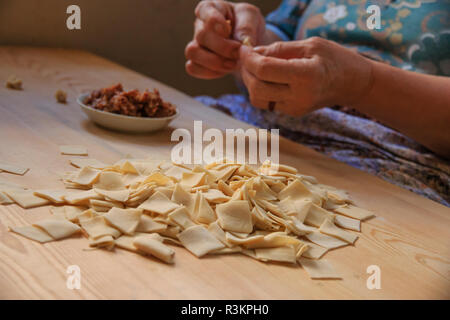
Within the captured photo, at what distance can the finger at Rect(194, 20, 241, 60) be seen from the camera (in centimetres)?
146

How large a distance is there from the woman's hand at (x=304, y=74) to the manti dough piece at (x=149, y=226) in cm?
58

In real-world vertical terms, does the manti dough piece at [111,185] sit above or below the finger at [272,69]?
below

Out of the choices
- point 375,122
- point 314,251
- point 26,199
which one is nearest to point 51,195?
point 26,199

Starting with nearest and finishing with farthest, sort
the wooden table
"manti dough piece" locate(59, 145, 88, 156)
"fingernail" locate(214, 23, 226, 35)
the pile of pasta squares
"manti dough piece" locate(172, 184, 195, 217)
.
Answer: the wooden table < the pile of pasta squares < "manti dough piece" locate(172, 184, 195, 217) < "manti dough piece" locate(59, 145, 88, 156) < "fingernail" locate(214, 23, 226, 35)

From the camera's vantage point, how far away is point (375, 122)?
147 centimetres

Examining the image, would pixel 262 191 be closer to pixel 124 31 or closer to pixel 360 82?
pixel 360 82

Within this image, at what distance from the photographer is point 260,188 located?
904 mm

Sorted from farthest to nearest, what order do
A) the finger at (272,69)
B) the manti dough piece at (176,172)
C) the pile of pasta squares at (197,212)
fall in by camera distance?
the finger at (272,69) < the manti dough piece at (176,172) < the pile of pasta squares at (197,212)

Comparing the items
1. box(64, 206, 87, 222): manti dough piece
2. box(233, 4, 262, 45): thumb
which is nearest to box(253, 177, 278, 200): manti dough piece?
box(64, 206, 87, 222): manti dough piece

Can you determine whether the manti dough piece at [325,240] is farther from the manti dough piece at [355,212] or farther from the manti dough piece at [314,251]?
the manti dough piece at [355,212]

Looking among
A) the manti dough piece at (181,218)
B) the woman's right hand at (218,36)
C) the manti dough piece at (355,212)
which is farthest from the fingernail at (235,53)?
the manti dough piece at (181,218)

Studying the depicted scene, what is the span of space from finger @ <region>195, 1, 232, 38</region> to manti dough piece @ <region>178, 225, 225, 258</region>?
2.87 feet

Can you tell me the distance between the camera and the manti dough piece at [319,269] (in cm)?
69

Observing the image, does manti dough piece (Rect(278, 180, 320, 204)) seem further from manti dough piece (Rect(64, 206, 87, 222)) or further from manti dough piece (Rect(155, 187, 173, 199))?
manti dough piece (Rect(64, 206, 87, 222))
